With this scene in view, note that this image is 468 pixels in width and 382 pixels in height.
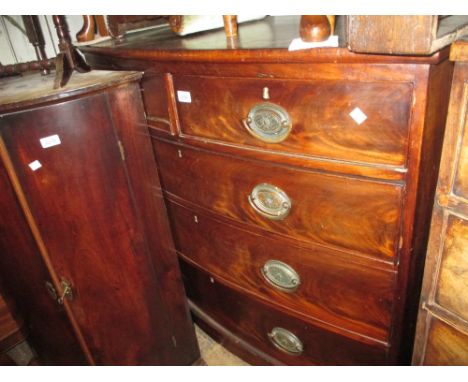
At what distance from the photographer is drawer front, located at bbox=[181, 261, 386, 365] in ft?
3.21

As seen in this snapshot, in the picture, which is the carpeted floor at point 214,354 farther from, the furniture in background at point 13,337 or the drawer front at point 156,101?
the drawer front at point 156,101

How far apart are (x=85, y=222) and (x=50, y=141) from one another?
0.22 m

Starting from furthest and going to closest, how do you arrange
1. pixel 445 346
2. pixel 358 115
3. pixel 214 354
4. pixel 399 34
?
pixel 214 354
pixel 445 346
pixel 358 115
pixel 399 34

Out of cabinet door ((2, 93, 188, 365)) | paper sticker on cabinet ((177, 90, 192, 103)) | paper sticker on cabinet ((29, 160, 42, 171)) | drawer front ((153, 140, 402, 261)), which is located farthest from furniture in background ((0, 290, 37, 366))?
paper sticker on cabinet ((177, 90, 192, 103))

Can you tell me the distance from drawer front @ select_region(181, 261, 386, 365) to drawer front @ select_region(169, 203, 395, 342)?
0.23 ft

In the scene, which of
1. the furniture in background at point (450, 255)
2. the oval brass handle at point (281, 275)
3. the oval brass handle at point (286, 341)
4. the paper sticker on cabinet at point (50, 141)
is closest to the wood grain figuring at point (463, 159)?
the furniture in background at point (450, 255)

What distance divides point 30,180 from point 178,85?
40 centimetres

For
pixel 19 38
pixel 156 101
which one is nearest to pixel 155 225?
pixel 156 101

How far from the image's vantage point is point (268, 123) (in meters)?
0.76

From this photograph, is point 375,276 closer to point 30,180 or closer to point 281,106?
point 281,106

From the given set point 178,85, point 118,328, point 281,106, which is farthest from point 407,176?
point 118,328

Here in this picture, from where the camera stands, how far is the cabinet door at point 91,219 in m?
0.78

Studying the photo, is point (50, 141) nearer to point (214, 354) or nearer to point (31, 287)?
point (31, 287)

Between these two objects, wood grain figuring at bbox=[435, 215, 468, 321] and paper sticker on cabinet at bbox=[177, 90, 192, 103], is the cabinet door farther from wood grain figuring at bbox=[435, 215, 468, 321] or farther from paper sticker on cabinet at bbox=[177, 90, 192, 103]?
wood grain figuring at bbox=[435, 215, 468, 321]
